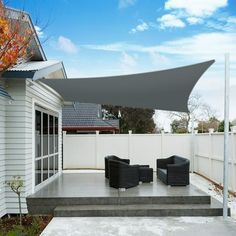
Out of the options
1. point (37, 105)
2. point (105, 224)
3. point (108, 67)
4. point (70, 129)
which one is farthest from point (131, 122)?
point (105, 224)

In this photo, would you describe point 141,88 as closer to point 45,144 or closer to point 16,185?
point 16,185

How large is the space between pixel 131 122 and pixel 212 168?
18.7 metres

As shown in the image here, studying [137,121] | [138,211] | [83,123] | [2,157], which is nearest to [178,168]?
[138,211]

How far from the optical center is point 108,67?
596 inches

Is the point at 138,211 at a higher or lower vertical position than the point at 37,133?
lower

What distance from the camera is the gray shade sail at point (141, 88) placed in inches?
227

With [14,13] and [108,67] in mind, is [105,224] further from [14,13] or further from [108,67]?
[108,67]

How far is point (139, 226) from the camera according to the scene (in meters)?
6.05

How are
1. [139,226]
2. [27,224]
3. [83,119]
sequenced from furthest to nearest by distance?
[83,119] < [27,224] < [139,226]

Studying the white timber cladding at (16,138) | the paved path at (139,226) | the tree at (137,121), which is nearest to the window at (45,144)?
the white timber cladding at (16,138)

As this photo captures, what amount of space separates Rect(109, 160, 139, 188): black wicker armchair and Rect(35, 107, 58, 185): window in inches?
73.6

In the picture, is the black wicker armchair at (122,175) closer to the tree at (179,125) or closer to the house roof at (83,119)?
the house roof at (83,119)

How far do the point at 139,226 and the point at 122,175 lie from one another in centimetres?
225

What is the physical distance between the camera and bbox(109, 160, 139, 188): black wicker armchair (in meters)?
8.17
